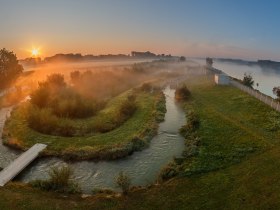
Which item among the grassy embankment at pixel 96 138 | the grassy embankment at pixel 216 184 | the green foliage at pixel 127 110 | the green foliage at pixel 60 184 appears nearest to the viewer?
the grassy embankment at pixel 216 184

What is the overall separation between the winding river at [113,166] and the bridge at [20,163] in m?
0.54

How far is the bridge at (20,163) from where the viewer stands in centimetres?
2763

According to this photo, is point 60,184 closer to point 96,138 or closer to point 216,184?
point 96,138

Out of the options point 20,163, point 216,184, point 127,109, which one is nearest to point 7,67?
point 127,109

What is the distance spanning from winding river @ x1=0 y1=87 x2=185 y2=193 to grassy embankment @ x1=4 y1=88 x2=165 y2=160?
105 centimetres

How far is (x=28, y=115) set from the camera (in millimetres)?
44781

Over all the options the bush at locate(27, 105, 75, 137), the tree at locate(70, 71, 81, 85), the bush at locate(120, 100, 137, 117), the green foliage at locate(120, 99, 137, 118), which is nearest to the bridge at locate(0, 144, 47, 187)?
the bush at locate(27, 105, 75, 137)

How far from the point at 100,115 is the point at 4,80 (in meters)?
41.5

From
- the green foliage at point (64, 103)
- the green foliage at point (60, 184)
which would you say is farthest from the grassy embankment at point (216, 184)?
the green foliage at point (64, 103)

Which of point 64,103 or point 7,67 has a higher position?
point 7,67

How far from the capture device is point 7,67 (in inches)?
3059

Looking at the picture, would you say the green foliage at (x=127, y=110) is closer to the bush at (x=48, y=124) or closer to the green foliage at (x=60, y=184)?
the bush at (x=48, y=124)

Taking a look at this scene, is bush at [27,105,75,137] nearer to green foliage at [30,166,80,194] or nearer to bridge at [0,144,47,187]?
bridge at [0,144,47,187]

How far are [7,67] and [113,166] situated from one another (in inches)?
2264
